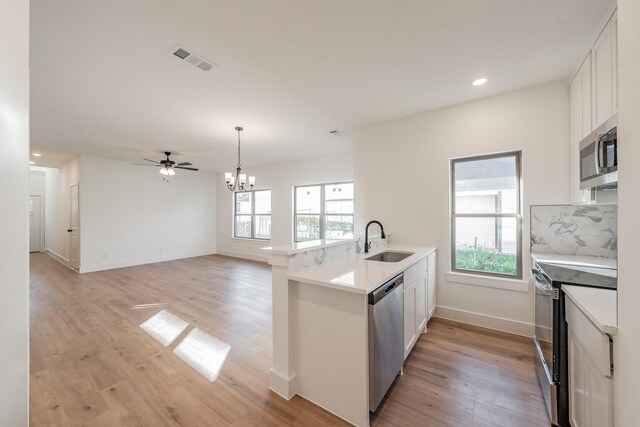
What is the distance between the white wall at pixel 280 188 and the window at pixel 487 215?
107 inches

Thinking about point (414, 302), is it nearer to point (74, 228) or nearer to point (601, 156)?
point (601, 156)

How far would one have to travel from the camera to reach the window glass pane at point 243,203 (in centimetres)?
776

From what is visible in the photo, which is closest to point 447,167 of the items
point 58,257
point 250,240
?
point 250,240

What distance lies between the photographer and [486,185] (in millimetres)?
3152

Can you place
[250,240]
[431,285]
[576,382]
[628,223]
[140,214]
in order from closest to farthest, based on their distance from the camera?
[628,223], [576,382], [431,285], [140,214], [250,240]

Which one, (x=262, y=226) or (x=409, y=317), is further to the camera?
(x=262, y=226)

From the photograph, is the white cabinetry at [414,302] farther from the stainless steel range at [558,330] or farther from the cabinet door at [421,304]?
the stainless steel range at [558,330]

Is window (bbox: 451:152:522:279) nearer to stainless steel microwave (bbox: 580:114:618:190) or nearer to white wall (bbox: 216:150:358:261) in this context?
stainless steel microwave (bbox: 580:114:618:190)

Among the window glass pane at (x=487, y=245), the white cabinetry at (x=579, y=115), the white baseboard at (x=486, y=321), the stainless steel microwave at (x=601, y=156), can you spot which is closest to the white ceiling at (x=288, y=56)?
the white cabinetry at (x=579, y=115)

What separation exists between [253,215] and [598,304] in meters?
7.25

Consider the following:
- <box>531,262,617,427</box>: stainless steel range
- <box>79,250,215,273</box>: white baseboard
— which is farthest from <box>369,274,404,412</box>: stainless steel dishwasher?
<box>79,250,215,273</box>: white baseboard

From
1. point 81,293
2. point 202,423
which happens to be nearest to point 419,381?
point 202,423

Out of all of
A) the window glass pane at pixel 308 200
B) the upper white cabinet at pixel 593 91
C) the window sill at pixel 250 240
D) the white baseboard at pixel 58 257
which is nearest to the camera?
the upper white cabinet at pixel 593 91

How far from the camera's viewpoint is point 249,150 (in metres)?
5.55
